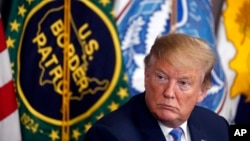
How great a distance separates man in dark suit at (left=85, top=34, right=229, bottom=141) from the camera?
1.25 m

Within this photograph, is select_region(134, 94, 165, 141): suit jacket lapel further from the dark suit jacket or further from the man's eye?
the man's eye

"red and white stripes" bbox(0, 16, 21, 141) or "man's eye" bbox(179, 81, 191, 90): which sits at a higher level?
"red and white stripes" bbox(0, 16, 21, 141)

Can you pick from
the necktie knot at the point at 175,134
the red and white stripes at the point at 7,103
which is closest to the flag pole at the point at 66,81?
the red and white stripes at the point at 7,103

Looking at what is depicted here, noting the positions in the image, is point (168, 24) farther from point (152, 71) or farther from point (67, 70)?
point (152, 71)

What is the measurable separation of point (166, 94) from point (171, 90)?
0.02m

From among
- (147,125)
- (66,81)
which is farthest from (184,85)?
(66,81)

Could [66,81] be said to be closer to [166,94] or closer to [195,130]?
[195,130]

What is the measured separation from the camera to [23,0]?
2.38m

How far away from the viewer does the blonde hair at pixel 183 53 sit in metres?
1.23

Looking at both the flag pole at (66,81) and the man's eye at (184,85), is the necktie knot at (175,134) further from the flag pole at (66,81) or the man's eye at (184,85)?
the flag pole at (66,81)

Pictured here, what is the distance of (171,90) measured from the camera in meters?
1.25

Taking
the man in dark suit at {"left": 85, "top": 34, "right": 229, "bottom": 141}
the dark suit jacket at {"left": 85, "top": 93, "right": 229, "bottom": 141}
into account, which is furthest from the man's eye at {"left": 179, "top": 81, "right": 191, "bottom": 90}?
the dark suit jacket at {"left": 85, "top": 93, "right": 229, "bottom": 141}

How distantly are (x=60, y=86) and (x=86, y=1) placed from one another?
0.41 metres

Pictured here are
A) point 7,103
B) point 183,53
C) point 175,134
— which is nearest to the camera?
point 183,53
